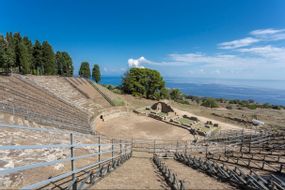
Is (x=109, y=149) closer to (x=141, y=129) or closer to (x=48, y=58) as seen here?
(x=141, y=129)

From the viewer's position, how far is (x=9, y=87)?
20.7 m

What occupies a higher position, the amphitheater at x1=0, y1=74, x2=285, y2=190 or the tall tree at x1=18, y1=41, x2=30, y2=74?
the tall tree at x1=18, y1=41, x2=30, y2=74

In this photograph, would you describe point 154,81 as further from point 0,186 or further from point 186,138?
point 0,186

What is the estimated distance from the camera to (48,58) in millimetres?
43156

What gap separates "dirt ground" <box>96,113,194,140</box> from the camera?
21.8 metres

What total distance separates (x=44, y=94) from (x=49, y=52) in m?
23.8

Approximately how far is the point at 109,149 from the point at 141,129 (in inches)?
458

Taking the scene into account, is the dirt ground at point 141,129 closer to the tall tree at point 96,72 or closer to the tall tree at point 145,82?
the tall tree at point 145,82

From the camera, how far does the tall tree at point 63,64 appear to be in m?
51.8

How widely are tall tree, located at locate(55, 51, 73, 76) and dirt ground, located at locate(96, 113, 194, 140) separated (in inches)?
1347

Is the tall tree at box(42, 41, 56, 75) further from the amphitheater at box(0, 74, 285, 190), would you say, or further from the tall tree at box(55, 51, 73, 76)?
the amphitheater at box(0, 74, 285, 190)

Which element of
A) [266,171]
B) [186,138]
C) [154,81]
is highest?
[154,81]

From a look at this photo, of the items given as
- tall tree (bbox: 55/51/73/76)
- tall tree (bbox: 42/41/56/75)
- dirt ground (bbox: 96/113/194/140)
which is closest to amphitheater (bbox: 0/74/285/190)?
dirt ground (bbox: 96/113/194/140)

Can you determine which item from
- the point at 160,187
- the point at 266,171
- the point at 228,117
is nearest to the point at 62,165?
the point at 160,187
